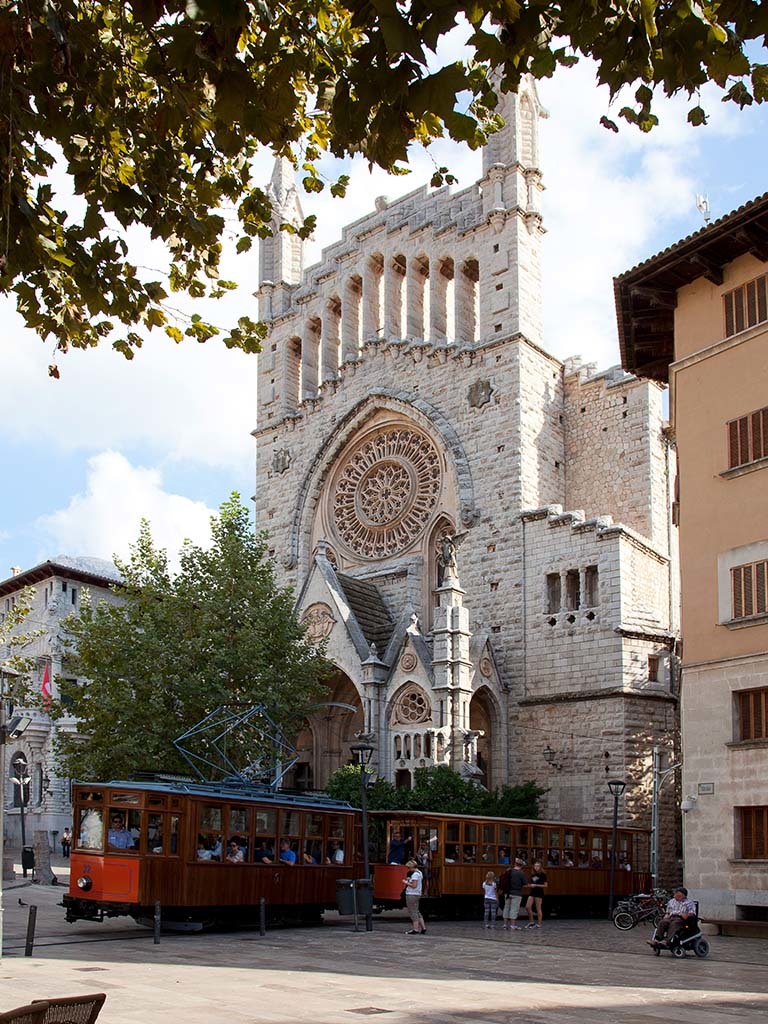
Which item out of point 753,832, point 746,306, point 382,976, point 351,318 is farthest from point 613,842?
point 351,318

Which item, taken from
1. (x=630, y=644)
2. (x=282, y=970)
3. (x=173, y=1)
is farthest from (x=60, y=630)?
(x=173, y=1)

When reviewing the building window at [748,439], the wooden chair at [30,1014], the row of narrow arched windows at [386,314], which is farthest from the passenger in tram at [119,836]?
the row of narrow arched windows at [386,314]

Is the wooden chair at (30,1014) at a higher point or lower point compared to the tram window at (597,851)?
higher

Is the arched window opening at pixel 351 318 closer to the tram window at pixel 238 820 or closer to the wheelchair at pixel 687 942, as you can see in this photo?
the tram window at pixel 238 820

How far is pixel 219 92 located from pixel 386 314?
3502 centimetres

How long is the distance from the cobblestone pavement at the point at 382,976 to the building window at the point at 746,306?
11753mm

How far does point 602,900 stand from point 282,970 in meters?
16.5

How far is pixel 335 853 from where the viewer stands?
81.7 feet

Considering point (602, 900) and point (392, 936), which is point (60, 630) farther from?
point (392, 936)

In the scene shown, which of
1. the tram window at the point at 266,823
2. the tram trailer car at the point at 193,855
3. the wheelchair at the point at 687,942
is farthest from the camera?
the tram window at the point at 266,823

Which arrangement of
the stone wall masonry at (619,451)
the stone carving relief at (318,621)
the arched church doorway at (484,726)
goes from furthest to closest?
the stone wall masonry at (619,451)
the stone carving relief at (318,621)
the arched church doorway at (484,726)

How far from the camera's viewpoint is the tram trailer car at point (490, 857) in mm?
25969

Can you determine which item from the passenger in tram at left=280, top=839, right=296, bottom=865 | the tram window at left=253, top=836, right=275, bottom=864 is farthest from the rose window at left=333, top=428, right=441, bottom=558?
the tram window at left=253, top=836, right=275, bottom=864

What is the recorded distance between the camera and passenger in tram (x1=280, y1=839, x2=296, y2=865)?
23291 mm
